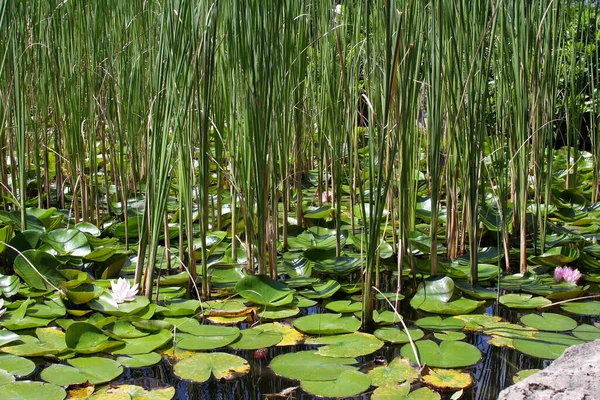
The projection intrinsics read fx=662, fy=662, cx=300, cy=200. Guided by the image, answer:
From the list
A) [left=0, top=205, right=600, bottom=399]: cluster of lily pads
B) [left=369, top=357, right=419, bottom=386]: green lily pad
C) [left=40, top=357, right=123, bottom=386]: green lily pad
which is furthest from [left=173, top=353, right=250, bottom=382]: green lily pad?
[left=369, top=357, right=419, bottom=386]: green lily pad

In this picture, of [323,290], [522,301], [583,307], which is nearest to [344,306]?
[323,290]

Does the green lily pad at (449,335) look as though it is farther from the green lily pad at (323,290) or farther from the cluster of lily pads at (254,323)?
the green lily pad at (323,290)

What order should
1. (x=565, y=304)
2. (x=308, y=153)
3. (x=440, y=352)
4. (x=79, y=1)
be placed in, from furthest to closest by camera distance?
(x=308, y=153) → (x=79, y=1) → (x=565, y=304) → (x=440, y=352)

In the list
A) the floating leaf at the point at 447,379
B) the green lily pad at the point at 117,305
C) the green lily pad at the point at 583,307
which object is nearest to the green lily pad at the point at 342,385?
the floating leaf at the point at 447,379

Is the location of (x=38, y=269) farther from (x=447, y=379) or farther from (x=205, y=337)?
(x=447, y=379)

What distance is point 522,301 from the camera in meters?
1.59

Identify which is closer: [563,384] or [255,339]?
[563,384]

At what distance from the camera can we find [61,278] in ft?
5.22

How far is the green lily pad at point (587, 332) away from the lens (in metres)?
1.39

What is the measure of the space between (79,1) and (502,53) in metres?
1.25

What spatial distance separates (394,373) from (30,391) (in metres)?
0.63

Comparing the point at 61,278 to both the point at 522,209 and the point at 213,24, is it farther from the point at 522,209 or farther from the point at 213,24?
the point at 522,209

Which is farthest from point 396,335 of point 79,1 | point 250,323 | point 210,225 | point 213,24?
point 79,1

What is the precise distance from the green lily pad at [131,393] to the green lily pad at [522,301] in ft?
2.76
